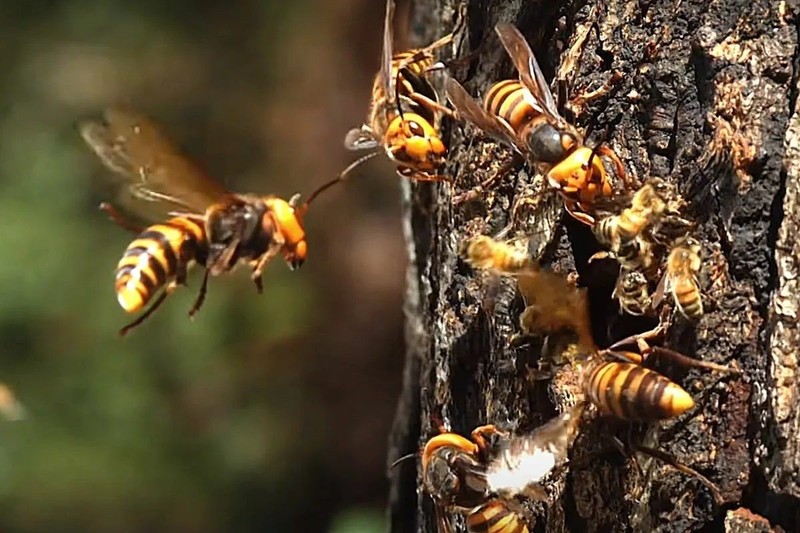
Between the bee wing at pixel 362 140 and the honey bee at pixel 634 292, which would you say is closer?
the honey bee at pixel 634 292

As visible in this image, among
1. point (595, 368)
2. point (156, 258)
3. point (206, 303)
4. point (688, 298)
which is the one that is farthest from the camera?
point (206, 303)

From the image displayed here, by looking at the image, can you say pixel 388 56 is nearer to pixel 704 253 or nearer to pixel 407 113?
pixel 407 113

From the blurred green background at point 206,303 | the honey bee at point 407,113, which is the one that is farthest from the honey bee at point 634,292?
the blurred green background at point 206,303

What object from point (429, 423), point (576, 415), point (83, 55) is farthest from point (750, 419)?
point (83, 55)

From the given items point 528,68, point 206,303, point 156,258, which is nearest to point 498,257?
point 528,68

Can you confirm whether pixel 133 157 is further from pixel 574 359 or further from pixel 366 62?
pixel 366 62

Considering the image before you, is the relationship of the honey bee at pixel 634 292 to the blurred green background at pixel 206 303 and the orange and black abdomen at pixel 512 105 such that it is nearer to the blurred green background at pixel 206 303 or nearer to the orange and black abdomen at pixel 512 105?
the orange and black abdomen at pixel 512 105

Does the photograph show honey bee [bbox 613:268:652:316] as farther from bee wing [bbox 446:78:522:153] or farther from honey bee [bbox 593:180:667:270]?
bee wing [bbox 446:78:522:153]
